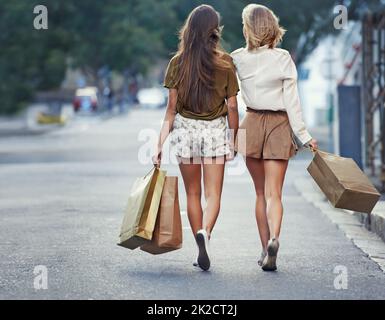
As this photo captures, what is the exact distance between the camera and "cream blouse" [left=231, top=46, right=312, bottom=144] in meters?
8.72

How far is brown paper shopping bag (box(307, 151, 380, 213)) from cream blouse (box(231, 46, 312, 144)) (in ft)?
0.77

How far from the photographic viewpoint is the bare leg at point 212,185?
8828 millimetres

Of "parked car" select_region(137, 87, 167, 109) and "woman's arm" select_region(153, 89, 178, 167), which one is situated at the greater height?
"woman's arm" select_region(153, 89, 178, 167)

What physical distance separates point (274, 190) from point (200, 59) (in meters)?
1.09

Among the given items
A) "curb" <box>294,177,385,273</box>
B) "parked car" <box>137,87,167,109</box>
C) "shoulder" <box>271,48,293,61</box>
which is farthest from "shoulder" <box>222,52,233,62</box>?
"parked car" <box>137,87,167,109</box>

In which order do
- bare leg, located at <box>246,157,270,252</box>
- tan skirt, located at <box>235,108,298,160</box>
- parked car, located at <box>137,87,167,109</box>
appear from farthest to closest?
parked car, located at <box>137,87,167,109</box> → bare leg, located at <box>246,157,270,252</box> → tan skirt, located at <box>235,108,298,160</box>

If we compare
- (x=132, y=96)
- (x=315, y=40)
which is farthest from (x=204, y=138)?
(x=132, y=96)

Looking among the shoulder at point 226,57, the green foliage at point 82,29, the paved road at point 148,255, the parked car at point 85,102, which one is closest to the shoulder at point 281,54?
the shoulder at point 226,57

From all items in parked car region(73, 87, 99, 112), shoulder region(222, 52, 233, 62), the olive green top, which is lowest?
parked car region(73, 87, 99, 112)

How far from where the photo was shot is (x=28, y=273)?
872cm

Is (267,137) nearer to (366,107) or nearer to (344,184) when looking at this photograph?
(344,184)

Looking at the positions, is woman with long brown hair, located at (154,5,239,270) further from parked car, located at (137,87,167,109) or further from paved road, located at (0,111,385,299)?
parked car, located at (137,87,167,109)
